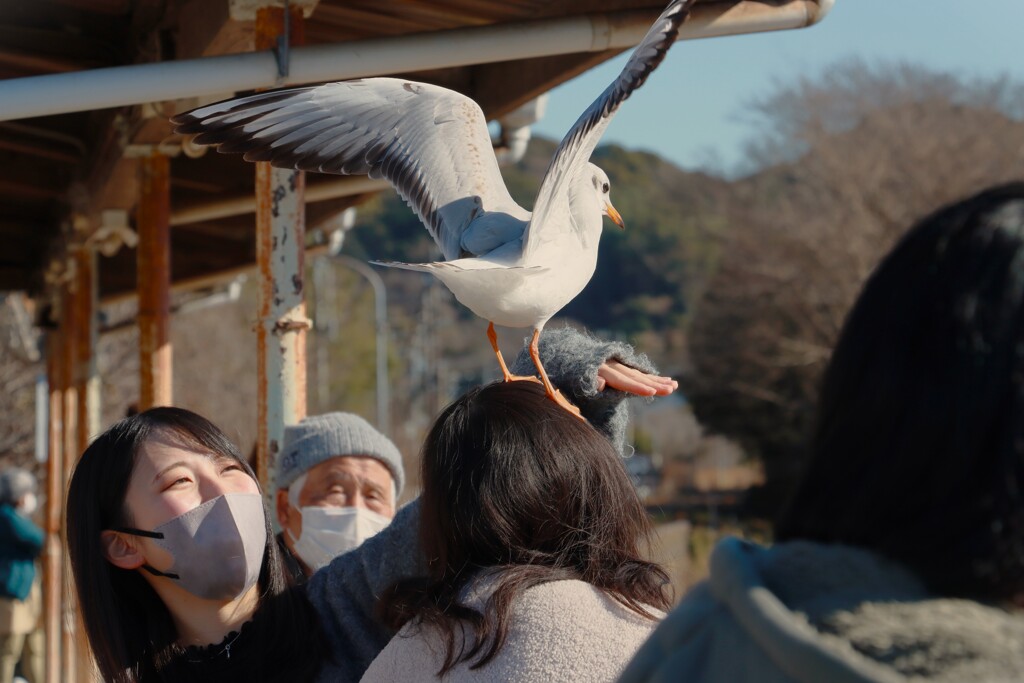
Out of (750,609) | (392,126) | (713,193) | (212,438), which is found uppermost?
(392,126)

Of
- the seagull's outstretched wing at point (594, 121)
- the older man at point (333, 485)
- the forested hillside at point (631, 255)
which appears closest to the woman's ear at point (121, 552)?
the older man at point (333, 485)

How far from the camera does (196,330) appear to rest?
26.3 m

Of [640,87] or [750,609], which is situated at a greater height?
[640,87]

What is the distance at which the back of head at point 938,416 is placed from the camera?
3.04ft

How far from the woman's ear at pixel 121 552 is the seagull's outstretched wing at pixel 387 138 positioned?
3.82 feet

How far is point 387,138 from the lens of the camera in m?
3.16

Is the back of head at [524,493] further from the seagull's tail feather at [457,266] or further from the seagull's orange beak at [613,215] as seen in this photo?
the seagull's orange beak at [613,215]

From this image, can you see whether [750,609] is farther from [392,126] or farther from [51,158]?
[51,158]

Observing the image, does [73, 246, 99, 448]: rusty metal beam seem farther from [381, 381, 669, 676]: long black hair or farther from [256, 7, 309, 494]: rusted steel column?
[381, 381, 669, 676]: long black hair

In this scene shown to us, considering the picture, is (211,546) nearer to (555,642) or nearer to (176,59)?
(555,642)

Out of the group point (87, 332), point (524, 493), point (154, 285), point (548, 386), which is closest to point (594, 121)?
point (548, 386)

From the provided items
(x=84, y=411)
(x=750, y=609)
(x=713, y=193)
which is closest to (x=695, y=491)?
(x=713, y=193)

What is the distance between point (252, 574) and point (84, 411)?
5.25 metres

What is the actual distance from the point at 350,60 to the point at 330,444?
1.06 m
